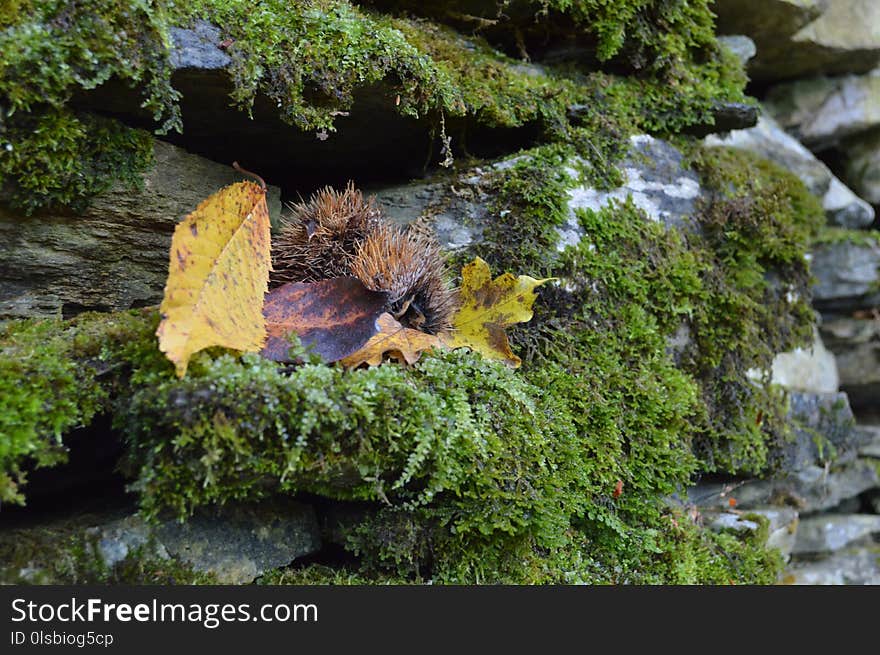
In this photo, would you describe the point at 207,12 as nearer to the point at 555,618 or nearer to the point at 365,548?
the point at 365,548

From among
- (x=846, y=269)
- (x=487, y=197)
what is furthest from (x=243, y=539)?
(x=846, y=269)

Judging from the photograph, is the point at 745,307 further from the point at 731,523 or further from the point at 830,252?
the point at 830,252

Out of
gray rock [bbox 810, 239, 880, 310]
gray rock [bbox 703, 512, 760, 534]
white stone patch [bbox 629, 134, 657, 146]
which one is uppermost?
white stone patch [bbox 629, 134, 657, 146]

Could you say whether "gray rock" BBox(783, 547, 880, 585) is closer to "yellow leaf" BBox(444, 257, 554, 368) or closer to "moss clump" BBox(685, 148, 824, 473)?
"moss clump" BBox(685, 148, 824, 473)

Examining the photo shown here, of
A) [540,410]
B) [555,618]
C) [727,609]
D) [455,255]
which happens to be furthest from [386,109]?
[727,609]

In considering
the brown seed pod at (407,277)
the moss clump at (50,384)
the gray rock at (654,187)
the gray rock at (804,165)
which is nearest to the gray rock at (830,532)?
the gray rock at (804,165)

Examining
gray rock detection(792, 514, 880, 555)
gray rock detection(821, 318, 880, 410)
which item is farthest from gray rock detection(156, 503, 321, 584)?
gray rock detection(821, 318, 880, 410)

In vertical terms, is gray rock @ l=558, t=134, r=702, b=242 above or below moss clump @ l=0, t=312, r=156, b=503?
above
